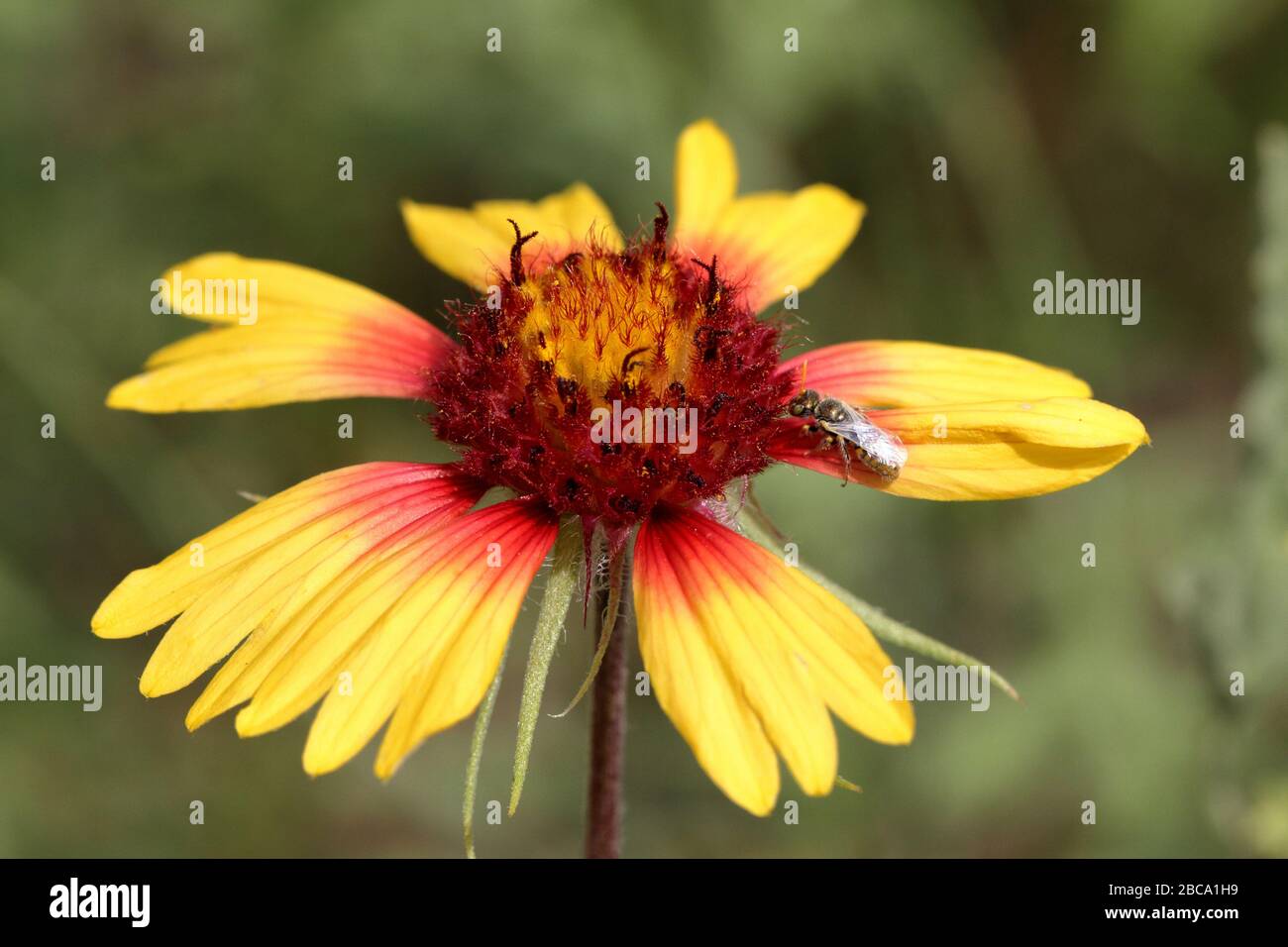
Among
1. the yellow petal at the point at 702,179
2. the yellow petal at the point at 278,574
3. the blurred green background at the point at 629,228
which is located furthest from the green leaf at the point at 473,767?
the blurred green background at the point at 629,228

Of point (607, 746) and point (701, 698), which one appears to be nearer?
point (701, 698)

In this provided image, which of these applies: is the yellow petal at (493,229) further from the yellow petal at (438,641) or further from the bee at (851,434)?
the yellow petal at (438,641)

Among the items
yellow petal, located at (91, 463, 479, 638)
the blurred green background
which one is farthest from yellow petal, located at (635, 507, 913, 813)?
the blurred green background

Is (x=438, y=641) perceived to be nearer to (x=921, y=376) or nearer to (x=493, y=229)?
(x=921, y=376)

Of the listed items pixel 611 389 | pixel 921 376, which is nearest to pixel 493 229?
pixel 611 389

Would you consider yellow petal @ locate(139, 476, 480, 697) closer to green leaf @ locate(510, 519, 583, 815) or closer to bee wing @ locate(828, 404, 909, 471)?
green leaf @ locate(510, 519, 583, 815)

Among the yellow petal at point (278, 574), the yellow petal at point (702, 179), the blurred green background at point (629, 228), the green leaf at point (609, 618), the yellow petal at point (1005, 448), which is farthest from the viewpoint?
the blurred green background at point (629, 228)
